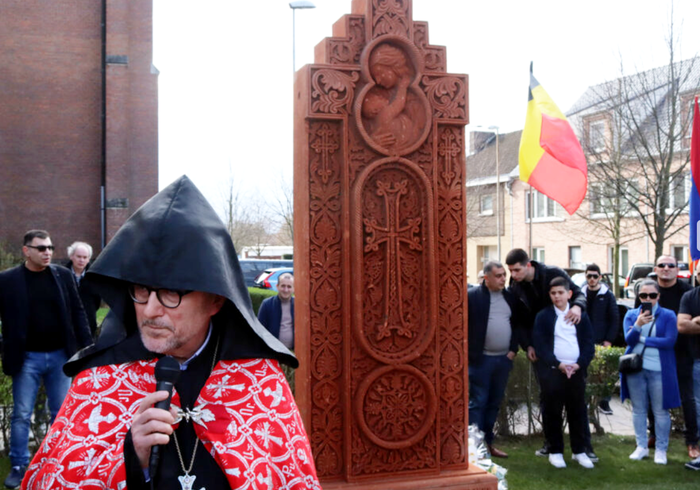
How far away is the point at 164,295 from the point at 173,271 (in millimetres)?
116

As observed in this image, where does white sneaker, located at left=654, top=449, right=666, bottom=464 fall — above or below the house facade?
below

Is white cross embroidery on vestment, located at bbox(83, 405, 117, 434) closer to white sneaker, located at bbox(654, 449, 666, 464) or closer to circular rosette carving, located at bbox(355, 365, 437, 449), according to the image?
circular rosette carving, located at bbox(355, 365, 437, 449)

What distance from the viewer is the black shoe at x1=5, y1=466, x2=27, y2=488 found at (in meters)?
6.16

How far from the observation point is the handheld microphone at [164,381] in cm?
219

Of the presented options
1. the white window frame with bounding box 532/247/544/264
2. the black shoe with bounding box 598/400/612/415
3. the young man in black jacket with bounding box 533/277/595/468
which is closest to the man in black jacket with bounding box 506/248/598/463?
the young man in black jacket with bounding box 533/277/595/468

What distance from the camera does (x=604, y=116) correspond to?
21.6m

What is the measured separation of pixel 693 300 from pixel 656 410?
116 centimetres

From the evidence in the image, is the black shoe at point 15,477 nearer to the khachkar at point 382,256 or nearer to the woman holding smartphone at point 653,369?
the khachkar at point 382,256

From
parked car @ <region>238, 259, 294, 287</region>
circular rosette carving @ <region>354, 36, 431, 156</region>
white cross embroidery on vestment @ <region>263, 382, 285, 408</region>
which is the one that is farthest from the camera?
parked car @ <region>238, 259, 294, 287</region>

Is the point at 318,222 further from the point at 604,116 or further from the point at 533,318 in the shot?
the point at 604,116

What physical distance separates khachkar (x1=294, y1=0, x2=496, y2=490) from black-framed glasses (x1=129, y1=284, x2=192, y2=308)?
2278 millimetres

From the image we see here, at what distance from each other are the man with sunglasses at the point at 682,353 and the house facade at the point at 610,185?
1.75 meters

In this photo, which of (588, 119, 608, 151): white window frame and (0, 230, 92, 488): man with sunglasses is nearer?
(0, 230, 92, 488): man with sunglasses

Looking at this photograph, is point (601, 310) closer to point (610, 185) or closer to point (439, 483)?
point (439, 483)
